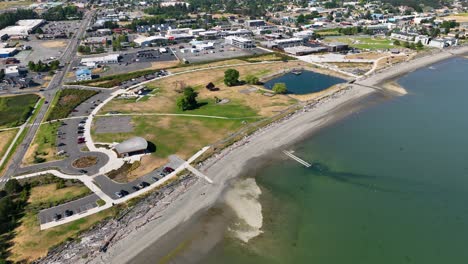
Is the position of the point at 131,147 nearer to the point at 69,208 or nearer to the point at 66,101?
the point at 69,208

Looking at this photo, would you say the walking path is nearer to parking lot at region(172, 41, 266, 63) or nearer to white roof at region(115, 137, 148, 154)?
white roof at region(115, 137, 148, 154)

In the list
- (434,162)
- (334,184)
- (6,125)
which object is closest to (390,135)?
(434,162)

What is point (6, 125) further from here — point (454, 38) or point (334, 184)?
point (454, 38)

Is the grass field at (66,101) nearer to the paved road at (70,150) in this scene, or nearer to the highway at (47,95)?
the paved road at (70,150)

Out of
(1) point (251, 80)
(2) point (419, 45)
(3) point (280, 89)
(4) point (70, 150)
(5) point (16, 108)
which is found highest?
(2) point (419, 45)

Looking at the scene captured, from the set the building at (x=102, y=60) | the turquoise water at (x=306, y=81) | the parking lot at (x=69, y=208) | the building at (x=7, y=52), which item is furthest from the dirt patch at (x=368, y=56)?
the building at (x=7, y=52)

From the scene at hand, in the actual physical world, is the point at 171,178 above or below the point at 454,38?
below

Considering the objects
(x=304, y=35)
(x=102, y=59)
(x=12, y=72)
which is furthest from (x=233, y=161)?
(x=304, y=35)
